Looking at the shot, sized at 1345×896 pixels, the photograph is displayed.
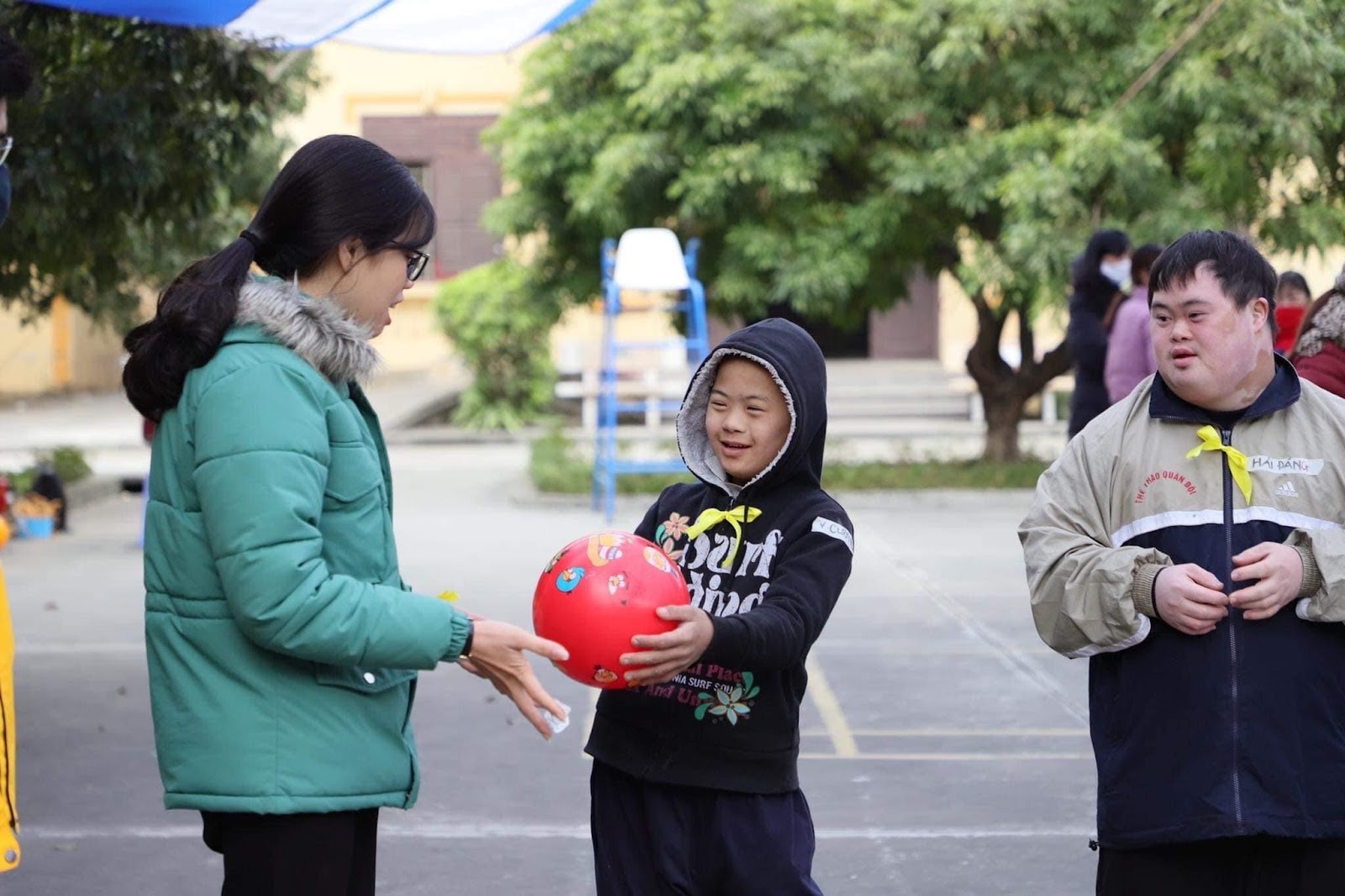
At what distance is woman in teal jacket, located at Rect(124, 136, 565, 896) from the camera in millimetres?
2459

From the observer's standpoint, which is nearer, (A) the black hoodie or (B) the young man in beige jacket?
(B) the young man in beige jacket

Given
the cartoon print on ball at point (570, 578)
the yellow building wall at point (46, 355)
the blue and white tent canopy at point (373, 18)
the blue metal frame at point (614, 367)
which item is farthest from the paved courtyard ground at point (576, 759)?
the yellow building wall at point (46, 355)

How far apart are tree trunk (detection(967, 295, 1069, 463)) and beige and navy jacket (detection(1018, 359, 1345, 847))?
13.1m

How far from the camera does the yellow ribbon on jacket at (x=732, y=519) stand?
3.18 m

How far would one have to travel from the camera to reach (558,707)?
8.86 feet

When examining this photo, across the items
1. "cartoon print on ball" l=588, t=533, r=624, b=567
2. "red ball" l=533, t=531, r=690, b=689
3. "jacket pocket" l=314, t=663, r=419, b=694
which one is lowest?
"jacket pocket" l=314, t=663, r=419, b=694

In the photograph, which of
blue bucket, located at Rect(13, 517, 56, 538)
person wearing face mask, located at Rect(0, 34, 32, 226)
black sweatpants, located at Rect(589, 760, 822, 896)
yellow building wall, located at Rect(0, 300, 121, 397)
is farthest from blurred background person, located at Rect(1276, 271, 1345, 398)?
A: yellow building wall, located at Rect(0, 300, 121, 397)

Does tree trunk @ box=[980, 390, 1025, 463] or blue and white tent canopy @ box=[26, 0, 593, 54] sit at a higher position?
blue and white tent canopy @ box=[26, 0, 593, 54]

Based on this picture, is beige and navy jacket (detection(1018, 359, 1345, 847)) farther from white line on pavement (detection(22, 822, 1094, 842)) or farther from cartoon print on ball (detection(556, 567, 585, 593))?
white line on pavement (detection(22, 822, 1094, 842))

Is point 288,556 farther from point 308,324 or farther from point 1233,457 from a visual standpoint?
point 1233,457

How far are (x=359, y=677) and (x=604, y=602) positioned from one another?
42 cm

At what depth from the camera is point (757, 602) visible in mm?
3111

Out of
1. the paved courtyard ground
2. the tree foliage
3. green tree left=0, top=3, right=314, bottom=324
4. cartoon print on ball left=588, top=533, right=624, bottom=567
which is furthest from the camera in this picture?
the tree foliage

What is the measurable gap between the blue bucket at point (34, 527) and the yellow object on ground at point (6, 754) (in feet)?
33.6
